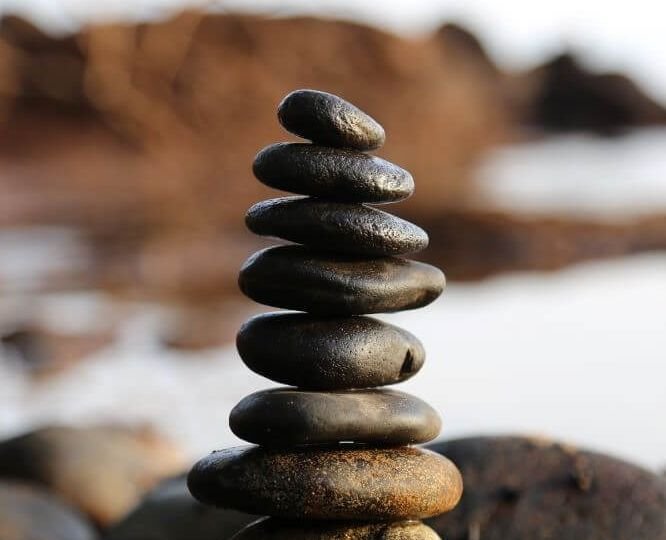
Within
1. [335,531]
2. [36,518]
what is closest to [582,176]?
[36,518]

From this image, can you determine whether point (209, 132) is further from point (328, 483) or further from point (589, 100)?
point (328, 483)

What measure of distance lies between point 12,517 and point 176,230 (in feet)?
38.1

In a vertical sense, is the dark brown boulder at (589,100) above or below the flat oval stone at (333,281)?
above

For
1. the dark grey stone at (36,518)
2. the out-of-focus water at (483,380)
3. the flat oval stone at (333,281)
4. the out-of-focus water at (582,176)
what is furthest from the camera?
the out-of-focus water at (582,176)

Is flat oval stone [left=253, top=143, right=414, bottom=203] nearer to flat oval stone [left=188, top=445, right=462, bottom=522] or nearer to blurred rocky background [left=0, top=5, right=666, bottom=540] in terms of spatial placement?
flat oval stone [left=188, top=445, right=462, bottom=522]

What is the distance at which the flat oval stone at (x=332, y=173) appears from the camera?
2578mm

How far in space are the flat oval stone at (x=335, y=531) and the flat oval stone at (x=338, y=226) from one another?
0.57 metres

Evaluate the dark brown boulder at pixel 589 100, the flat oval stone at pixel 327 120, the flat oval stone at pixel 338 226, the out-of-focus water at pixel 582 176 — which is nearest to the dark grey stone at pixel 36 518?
the flat oval stone at pixel 338 226

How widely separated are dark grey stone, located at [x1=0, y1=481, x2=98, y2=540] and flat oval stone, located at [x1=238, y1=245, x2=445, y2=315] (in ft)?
5.84

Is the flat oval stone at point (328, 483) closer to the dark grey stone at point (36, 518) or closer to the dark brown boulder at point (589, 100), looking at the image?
the dark grey stone at point (36, 518)

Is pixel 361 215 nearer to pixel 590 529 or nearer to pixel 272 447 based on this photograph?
pixel 272 447

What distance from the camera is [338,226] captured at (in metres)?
2.56

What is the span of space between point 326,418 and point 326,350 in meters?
0.14

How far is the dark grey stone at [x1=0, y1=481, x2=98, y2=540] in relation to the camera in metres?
4.07
